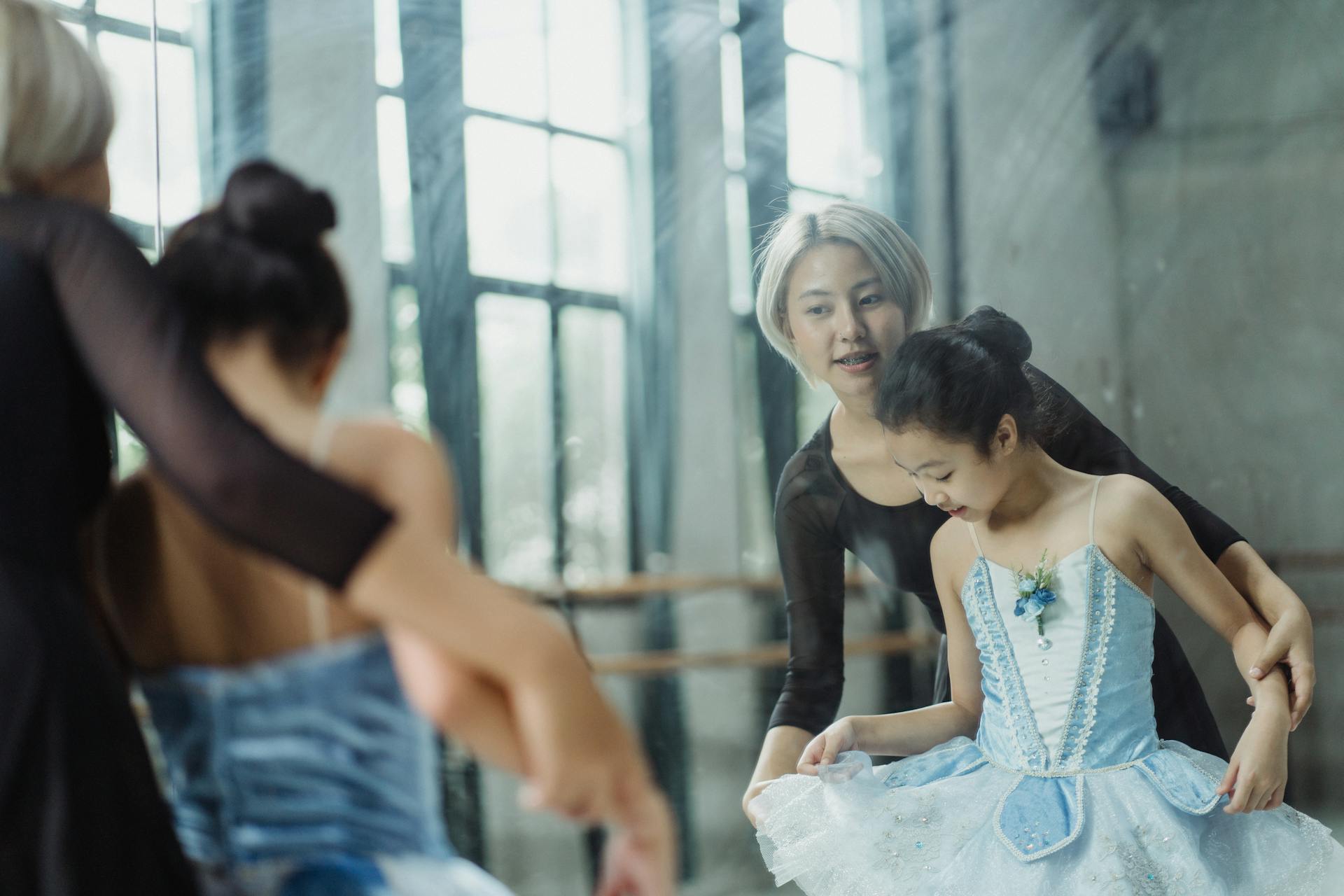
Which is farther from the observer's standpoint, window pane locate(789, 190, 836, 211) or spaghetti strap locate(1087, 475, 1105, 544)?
Answer: window pane locate(789, 190, 836, 211)

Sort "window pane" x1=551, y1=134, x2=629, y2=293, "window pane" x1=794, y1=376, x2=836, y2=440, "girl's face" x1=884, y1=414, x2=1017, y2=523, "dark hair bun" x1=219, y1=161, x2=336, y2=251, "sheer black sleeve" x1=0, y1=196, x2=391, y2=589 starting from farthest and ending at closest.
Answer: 1. "window pane" x1=551, y1=134, x2=629, y2=293
2. "window pane" x1=794, y1=376, x2=836, y2=440
3. "girl's face" x1=884, y1=414, x2=1017, y2=523
4. "dark hair bun" x1=219, y1=161, x2=336, y2=251
5. "sheer black sleeve" x1=0, y1=196, x2=391, y2=589

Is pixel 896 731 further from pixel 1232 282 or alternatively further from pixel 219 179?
pixel 219 179

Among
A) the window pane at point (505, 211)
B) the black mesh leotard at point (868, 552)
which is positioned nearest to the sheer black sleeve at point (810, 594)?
the black mesh leotard at point (868, 552)

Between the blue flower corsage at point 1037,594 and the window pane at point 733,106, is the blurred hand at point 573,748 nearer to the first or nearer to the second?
the blue flower corsage at point 1037,594

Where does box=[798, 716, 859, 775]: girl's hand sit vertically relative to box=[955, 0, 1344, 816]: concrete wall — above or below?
below

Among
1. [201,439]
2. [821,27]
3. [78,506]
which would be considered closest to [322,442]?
[201,439]

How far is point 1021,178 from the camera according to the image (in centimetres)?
109

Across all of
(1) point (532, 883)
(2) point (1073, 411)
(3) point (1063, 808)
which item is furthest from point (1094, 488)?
(1) point (532, 883)

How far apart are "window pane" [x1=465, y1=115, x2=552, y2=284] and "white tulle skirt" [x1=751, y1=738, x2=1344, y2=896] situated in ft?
1.79

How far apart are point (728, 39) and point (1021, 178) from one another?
312mm

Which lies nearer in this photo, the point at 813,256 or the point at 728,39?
the point at 813,256

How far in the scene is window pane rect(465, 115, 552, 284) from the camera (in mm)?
1134

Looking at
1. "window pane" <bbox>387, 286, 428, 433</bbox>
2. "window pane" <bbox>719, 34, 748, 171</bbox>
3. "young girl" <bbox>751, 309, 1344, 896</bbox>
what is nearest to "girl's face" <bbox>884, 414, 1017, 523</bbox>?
"young girl" <bbox>751, 309, 1344, 896</bbox>

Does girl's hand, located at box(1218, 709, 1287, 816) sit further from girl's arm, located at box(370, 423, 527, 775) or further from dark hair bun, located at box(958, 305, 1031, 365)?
girl's arm, located at box(370, 423, 527, 775)
